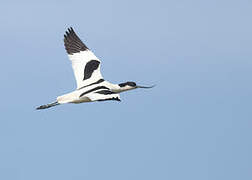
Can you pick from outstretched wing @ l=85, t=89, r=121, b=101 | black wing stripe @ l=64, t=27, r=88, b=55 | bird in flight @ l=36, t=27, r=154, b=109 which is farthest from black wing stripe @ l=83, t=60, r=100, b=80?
outstretched wing @ l=85, t=89, r=121, b=101

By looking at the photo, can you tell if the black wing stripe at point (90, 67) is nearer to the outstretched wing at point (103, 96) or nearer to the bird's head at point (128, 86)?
the bird's head at point (128, 86)

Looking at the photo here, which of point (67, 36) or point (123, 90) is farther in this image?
point (67, 36)

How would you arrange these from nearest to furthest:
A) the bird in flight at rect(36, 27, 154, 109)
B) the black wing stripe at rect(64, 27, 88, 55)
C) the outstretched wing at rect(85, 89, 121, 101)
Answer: the outstretched wing at rect(85, 89, 121, 101), the bird in flight at rect(36, 27, 154, 109), the black wing stripe at rect(64, 27, 88, 55)

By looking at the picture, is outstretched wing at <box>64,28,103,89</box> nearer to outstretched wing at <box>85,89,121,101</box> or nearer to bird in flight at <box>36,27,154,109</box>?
bird in flight at <box>36,27,154,109</box>

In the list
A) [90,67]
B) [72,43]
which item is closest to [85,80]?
[90,67]

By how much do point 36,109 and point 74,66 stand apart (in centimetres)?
320

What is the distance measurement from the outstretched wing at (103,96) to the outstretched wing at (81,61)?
9.82 ft

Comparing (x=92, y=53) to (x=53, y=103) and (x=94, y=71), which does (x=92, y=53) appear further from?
(x=53, y=103)

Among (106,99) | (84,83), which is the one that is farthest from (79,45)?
(106,99)

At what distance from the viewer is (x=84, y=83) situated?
34125 millimetres

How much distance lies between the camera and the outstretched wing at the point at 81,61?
34344 mm

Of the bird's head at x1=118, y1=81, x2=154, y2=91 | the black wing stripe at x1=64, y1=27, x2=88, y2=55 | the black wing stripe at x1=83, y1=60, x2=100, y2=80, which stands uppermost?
the black wing stripe at x1=64, y1=27, x2=88, y2=55

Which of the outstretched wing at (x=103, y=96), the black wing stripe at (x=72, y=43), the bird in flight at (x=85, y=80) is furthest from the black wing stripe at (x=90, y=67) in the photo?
the outstretched wing at (x=103, y=96)

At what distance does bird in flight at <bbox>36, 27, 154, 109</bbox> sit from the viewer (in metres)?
31.0
